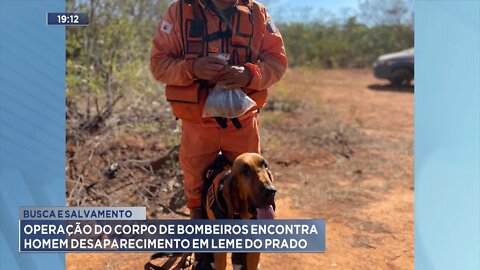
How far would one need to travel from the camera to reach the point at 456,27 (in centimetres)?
→ 236

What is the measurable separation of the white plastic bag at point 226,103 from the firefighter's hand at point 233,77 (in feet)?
0.08

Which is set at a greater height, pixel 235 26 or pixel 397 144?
pixel 235 26

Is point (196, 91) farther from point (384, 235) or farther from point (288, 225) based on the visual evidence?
point (384, 235)

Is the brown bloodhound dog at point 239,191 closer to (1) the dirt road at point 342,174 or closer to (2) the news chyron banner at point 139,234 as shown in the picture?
(2) the news chyron banner at point 139,234

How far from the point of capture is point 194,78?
2314 mm

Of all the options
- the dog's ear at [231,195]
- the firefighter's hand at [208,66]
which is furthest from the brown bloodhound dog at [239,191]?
the firefighter's hand at [208,66]

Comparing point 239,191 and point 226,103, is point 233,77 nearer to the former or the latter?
point 226,103

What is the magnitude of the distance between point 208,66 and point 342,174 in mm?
3218

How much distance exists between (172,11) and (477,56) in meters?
1.26

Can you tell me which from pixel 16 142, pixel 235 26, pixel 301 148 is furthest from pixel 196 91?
pixel 301 148

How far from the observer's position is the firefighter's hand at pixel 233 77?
7.41ft

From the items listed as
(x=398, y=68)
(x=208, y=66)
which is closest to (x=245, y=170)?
(x=208, y=66)

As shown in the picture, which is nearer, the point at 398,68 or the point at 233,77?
the point at 233,77

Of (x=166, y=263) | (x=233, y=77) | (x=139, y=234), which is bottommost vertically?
(x=166, y=263)
